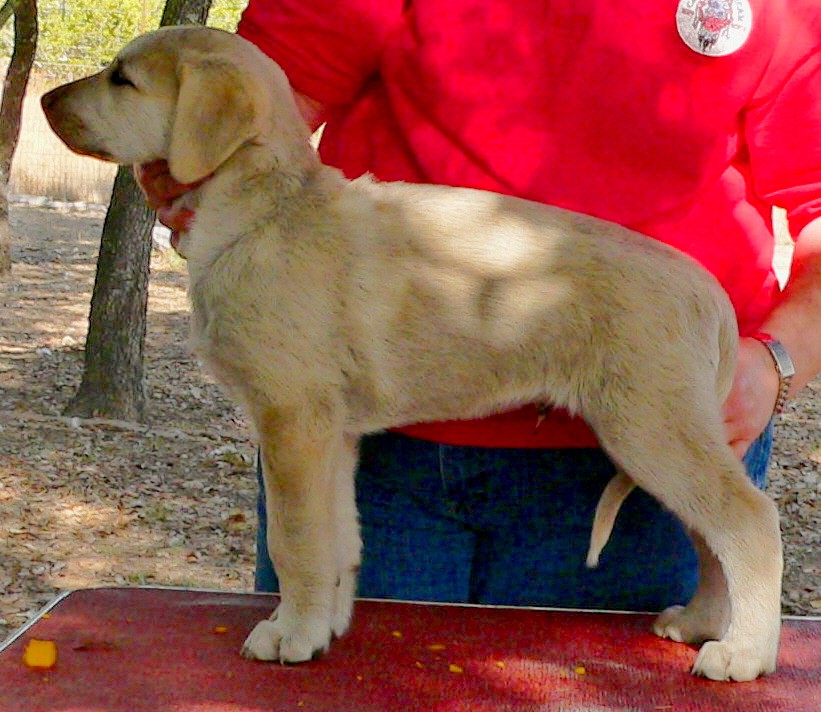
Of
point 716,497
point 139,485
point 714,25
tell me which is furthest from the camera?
Answer: point 139,485

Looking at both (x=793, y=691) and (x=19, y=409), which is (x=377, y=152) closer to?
(x=793, y=691)

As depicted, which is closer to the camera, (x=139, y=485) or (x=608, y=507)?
(x=608, y=507)

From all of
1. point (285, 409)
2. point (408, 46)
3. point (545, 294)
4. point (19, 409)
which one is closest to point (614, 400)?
point (545, 294)

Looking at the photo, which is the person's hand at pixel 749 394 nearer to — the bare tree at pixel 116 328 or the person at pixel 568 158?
the person at pixel 568 158

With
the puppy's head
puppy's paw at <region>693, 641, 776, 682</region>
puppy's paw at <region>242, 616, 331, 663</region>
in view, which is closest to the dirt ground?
puppy's paw at <region>242, 616, 331, 663</region>

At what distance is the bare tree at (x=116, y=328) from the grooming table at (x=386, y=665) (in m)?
5.42

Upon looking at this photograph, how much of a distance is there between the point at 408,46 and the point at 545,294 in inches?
23.6

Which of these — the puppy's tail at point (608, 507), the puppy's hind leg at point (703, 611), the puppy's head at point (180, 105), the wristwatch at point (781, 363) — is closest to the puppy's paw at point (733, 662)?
the puppy's hind leg at point (703, 611)

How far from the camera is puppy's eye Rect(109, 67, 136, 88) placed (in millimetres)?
2510

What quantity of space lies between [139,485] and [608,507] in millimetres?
A: 5087

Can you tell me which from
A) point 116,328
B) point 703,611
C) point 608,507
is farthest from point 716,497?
point 116,328

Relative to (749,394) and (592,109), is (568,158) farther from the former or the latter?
(749,394)

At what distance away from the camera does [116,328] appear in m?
8.15

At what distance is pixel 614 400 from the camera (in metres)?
2.33
